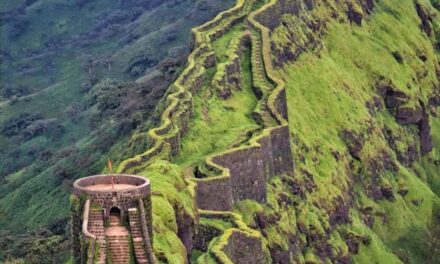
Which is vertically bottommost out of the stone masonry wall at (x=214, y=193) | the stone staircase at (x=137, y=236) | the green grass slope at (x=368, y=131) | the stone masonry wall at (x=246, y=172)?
the green grass slope at (x=368, y=131)

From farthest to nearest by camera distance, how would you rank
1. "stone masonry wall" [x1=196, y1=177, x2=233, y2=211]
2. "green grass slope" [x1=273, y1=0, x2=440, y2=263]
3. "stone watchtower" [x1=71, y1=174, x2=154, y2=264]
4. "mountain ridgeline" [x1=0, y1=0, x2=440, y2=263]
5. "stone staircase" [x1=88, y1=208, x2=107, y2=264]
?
"green grass slope" [x1=273, y1=0, x2=440, y2=263], "stone masonry wall" [x1=196, y1=177, x2=233, y2=211], "mountain ridgeline" [x1=0, y1=0, x2=440, y2=263], "stone staircase" [x1=88, y1=208, x2=107, y2=264], "stone watchtower" [x1=71, y1=174, x2=154, y2=264]

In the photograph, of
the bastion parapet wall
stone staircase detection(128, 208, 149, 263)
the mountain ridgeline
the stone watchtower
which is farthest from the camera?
the mountain ridgeline

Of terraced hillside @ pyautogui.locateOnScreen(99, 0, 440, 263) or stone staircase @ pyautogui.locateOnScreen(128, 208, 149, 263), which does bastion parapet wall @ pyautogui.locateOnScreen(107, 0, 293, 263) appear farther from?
stone staircase @ pyautogui.locateOnScreen(128, 208, 149, 263)

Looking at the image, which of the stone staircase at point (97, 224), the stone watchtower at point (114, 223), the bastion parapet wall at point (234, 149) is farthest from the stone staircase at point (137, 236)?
the bastion parapet wall at point (234, 149)

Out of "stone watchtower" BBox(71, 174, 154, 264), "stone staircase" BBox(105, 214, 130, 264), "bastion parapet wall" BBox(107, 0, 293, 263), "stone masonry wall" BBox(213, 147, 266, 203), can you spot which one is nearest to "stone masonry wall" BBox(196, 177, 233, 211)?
"bastion parapet wall" BBox(107, 0, 293, 263)

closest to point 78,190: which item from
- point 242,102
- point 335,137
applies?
point 242,102

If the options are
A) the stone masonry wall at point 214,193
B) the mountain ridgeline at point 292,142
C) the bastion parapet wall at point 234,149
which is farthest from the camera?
the stone masonry wall at point 214,193

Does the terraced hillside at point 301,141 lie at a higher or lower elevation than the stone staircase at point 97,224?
lower

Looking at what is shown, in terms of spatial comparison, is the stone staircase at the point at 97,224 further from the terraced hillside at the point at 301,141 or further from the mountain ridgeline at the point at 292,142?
the terraced hillside at the point at 301,141
